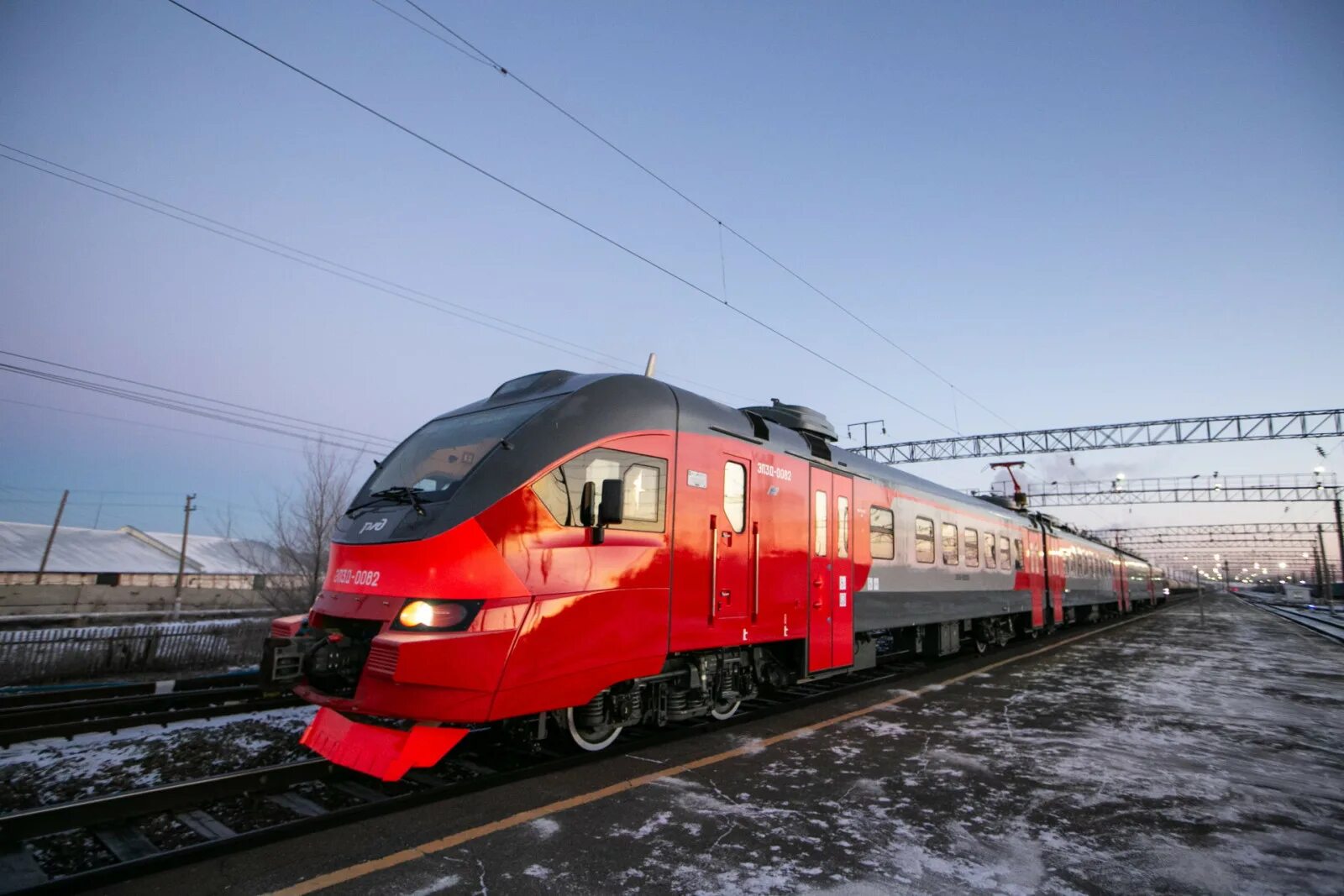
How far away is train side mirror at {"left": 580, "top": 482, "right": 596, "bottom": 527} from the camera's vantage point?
214 inches

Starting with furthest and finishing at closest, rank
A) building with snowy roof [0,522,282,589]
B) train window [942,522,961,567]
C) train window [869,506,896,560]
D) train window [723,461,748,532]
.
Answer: building with snowy roof [0,522,282,589], train window [942,522,961,567], train window [869,506,896,560], train window [723,461,748,532]

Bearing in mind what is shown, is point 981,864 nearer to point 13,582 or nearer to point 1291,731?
point 1291,731

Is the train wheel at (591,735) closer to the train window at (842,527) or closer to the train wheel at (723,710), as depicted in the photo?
the train wheel at (723,710)

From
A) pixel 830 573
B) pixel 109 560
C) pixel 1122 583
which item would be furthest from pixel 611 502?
pixel 109 560

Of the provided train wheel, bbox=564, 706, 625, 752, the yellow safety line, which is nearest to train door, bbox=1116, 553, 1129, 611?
the yellow safety line

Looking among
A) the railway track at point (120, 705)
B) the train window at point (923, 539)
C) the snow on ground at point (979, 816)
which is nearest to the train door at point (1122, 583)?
the train window at point (923, 539)

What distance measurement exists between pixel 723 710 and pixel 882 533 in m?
4.29

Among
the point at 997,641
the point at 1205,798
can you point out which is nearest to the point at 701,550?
the point at 1205,798

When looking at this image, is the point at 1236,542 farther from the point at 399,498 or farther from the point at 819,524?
the point at 399,498

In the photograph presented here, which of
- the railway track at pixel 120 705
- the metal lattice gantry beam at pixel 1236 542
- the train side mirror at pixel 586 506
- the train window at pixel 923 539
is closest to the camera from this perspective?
the train side mirror at pixel 586 506

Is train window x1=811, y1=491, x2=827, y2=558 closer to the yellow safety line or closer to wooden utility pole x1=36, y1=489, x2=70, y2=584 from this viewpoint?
the yellow safety line

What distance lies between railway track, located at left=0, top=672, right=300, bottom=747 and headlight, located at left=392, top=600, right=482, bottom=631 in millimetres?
3115

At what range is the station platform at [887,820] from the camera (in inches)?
149

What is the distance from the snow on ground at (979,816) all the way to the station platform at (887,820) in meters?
0.02
